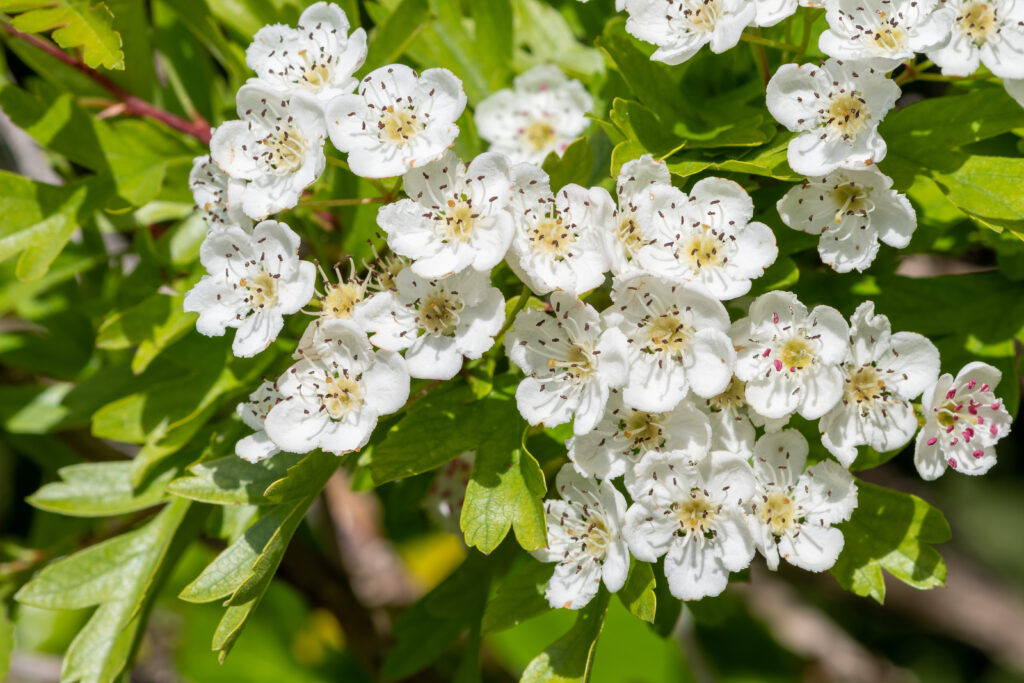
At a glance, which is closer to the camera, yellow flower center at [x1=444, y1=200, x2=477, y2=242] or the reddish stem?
yellow flower center at [x1=444, y1=200, x2=477, y2=242]

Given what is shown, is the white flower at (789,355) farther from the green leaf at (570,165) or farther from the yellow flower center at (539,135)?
the yellow flower center at (539,135)

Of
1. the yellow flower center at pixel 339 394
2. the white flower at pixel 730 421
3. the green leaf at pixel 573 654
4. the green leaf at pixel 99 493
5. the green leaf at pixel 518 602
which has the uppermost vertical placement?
the yellow flower center at pixel 339 394

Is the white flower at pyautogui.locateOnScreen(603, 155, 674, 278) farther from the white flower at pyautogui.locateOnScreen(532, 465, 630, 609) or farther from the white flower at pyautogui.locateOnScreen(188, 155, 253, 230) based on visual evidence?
the white flower at pyautogui.locateOnScreen(188, 155, 253, 230)

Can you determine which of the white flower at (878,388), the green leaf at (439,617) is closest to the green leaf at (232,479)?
the green leaf at (439,617)

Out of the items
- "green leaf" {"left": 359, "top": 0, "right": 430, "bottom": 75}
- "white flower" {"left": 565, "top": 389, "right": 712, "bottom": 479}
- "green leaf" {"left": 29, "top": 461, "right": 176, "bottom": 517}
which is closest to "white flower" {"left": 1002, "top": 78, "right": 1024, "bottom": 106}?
"white flower" {"left": 565, "top": 389, "right": 712, "bottom": 479}

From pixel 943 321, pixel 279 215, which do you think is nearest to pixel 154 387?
pixel 279 215

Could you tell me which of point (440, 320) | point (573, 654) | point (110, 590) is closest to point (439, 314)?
point (440, 320)
